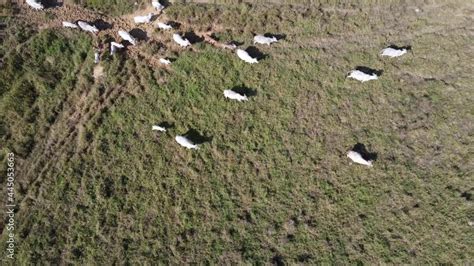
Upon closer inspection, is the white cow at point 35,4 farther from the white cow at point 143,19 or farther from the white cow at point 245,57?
the white cow at point 245,57

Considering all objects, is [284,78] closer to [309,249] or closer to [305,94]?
[305,94]

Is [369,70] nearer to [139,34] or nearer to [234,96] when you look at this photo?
[234,96]

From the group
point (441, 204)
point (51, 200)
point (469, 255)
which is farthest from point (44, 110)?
point (469, 255)

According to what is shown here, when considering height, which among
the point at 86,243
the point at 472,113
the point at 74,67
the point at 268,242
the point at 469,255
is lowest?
the point at 86,243

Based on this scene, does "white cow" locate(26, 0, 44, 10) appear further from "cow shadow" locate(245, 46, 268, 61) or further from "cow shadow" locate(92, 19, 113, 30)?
"cow shadow" locate(245, 46, 268, 61)

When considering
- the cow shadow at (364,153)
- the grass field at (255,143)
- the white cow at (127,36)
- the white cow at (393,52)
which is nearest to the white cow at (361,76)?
the grass field at (255,143)

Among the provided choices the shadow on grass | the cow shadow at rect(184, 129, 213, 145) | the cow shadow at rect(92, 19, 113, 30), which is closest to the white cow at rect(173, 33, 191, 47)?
the cow shadow at rect(92, 19, 113, 30)

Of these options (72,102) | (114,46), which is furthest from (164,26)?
(72,102)
